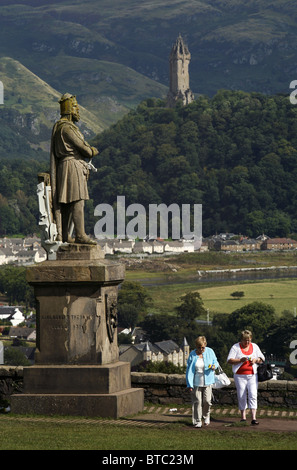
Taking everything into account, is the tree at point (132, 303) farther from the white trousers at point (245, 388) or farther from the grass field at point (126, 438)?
the grass field at point (126, 438)

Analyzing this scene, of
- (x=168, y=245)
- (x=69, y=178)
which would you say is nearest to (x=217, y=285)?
(x=168, y=245)

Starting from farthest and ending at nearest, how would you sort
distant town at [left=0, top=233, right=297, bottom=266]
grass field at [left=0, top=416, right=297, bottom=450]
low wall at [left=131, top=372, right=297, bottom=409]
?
distant town at [left=0, top=233, right=297, bottom=266] → low wall at [left=131, top=372, right=297, bottom=409] → grass field at [left=0, top=416, right=297, bottom=450]

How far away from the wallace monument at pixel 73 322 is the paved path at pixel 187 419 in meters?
0.21

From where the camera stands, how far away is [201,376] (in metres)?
16.0

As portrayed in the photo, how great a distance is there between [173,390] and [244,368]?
2.37 metres

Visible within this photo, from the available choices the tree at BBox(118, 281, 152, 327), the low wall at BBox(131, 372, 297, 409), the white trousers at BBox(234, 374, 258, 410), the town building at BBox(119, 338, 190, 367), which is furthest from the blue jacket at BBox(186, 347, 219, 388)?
the tree at BBox(118, 281, 152, 327)

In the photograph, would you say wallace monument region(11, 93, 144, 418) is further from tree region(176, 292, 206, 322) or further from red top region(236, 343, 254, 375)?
tree region(176, 292, 206, 322)

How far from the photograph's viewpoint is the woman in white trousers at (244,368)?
52.2ft

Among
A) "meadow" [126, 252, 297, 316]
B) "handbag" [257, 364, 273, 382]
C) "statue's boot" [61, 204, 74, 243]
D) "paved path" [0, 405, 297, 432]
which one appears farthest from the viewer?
"meadow" [126, 252, 297, 316]

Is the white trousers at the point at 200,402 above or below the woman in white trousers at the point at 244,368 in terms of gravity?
below

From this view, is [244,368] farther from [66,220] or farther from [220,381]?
[66,220]

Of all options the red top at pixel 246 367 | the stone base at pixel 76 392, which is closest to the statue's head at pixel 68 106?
the stone base at pixel 76 392

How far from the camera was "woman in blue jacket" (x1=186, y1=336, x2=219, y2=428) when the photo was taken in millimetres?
15867
